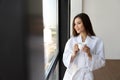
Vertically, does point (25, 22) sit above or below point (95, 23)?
above

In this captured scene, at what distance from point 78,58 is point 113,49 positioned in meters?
2.94

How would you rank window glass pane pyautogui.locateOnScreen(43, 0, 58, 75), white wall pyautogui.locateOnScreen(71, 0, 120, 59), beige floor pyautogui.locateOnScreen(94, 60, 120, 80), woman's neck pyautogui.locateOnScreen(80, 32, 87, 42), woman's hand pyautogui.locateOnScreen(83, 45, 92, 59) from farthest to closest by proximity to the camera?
white wall pyautogui.locateOnScreen(71, 0, 120, 59)
beige floor pyautogui.locateOnScreen(94, 60, 120, 80)
window glass pane pyautogui.locateOnScreen(43, 0, 58, 75)
woman's neck pyautogui.locateOnScreen(80, 32, 87, 42)
woman's hand pyautogui.locateOnScreen(83, 45, 92, 59)

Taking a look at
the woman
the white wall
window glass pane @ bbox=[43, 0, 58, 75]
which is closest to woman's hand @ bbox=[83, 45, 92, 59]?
the woman

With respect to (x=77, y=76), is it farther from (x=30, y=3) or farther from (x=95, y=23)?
(x=95, y=23)

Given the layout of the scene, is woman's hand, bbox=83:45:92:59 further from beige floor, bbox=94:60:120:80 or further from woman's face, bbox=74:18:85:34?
beige floor, bbox=94:60:120:80

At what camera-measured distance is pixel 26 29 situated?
781 mm

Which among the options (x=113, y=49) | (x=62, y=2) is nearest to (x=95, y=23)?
(x=113, y=49)

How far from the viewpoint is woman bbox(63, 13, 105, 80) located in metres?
1.82

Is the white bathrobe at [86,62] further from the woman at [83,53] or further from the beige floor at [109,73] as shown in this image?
the beige floor at [109,73]

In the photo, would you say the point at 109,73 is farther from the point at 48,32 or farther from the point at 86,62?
the point at 86,62

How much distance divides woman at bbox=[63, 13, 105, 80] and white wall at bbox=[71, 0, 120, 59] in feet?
8.67

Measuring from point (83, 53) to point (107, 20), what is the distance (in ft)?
9.21

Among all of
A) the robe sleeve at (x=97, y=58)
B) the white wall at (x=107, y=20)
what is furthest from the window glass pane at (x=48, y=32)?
the white wall at (x=107, y=20)

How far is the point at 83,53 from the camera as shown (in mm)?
1846
